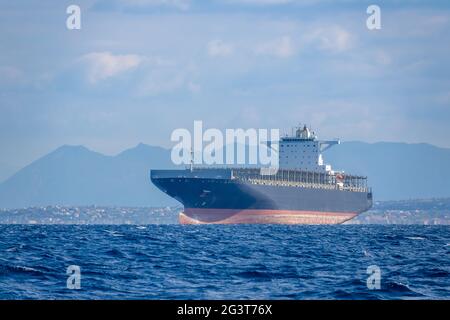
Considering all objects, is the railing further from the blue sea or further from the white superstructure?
the blue sea

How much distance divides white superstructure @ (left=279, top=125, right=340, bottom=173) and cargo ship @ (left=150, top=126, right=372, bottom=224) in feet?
4.58

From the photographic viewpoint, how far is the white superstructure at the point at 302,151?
15288cm

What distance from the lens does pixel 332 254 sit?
156ft

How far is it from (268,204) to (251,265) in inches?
3362

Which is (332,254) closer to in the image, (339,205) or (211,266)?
(211,266)

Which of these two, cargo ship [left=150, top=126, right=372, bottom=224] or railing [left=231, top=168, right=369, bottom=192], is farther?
railing [left=231, top=168, right=369, bottom=192]

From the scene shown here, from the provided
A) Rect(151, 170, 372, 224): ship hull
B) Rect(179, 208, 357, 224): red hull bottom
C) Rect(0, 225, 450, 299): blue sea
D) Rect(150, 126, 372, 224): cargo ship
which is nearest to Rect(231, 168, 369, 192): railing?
Rect(150, 126, 372, 224): cargo ship

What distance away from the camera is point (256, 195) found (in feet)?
400

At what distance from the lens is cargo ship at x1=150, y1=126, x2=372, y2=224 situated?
4759 inches

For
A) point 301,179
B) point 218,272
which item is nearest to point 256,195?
point 301,179

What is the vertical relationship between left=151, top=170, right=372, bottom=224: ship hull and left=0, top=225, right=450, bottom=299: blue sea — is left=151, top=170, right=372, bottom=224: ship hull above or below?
above

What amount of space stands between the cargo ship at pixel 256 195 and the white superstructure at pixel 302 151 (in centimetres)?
139

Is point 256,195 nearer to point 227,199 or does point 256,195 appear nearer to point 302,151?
point 227,199
